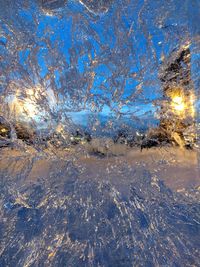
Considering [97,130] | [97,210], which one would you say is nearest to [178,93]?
[97,130]

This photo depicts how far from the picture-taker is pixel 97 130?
4.06 metres

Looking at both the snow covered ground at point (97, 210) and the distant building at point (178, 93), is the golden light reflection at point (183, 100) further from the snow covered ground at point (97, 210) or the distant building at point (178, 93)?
the snow covered ground at point (97, 210)

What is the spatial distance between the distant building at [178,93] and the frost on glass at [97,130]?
18mm

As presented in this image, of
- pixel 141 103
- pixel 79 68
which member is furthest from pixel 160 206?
pixel 79 68

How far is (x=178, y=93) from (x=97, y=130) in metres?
1.67

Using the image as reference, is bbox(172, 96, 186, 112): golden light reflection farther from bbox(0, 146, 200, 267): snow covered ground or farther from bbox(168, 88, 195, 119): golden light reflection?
bbox(0, 146, 200, 267): snow covered ground

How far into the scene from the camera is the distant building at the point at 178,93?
3.24m

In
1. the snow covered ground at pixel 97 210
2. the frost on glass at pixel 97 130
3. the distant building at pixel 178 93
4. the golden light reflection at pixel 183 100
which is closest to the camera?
the snow covered ground at pixel 97 210

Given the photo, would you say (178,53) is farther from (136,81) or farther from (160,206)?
(160,206)

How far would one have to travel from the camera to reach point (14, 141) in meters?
3.71

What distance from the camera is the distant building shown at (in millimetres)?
3240

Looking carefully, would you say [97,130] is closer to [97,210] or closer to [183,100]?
[183,100]

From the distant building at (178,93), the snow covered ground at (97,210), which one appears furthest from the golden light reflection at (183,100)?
the snow covered ground at (97,210)

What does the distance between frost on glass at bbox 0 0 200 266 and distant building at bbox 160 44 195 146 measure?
0.02 m
